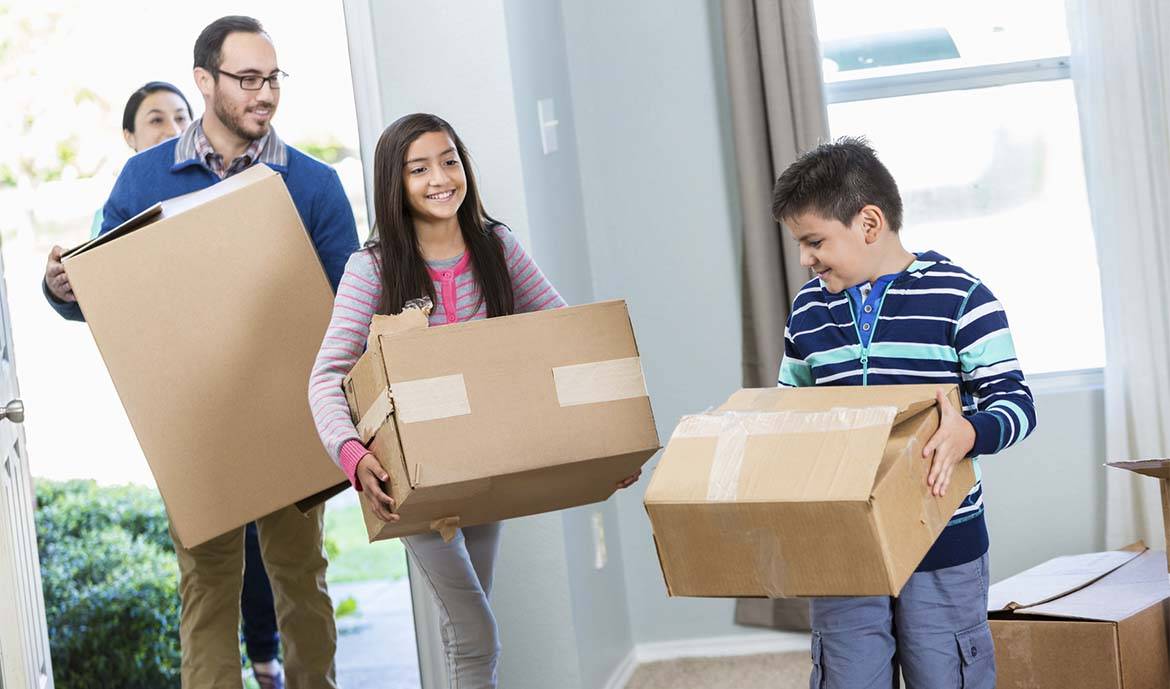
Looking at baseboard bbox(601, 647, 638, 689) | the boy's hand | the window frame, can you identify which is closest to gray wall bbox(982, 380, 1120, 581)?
the window frame

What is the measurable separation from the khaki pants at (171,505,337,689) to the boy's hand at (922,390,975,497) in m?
1.27

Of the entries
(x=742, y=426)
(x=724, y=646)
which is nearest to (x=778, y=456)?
(x=742, y=426)

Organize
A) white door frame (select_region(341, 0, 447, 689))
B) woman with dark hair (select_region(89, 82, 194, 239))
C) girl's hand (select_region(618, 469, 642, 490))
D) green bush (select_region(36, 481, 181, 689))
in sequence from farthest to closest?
1. green bush (select_region(36, 481, 181, 689))
2. woman with dark hair (select_region(89, 82, 194, 239))
3. white door frame (select_region(341, 0, 447, 689))
4. girl's hand (select_region(618, 469, 642, 490))

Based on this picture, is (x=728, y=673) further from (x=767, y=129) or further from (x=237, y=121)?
(x=237, y=121)

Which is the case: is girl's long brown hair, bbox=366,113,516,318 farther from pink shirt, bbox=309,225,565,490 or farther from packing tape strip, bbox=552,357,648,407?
packing tape strip, bbox=552,357,648,407

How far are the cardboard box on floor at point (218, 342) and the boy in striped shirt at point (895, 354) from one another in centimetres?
81

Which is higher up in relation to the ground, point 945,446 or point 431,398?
point 431,398

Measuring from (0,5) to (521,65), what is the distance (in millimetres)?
3378

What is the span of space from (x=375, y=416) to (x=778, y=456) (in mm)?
602

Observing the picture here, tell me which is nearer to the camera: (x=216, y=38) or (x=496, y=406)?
(x=496, y=406)

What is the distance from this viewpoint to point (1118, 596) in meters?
2.25

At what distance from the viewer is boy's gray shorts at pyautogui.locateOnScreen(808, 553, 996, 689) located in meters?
1.63

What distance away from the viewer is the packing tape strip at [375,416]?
161cm

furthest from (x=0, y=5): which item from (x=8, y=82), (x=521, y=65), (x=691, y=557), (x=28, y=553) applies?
(x=691, y=557)
